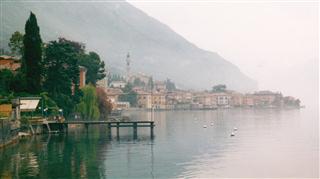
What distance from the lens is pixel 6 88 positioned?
233 feet

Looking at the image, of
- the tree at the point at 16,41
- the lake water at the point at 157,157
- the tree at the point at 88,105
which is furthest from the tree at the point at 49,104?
the tree at the point at 16,41

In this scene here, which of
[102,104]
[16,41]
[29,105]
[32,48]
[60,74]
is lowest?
[29,105]

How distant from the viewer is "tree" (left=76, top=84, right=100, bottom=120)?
7962 cm

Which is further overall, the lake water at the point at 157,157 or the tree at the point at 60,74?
the tree at the point at 60,74

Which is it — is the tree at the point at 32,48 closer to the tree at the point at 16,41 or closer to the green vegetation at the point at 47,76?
the green vegetation at the point at 47,76

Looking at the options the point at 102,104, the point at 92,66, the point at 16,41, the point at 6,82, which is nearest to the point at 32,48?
the point at 6,82

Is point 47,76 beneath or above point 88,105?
above

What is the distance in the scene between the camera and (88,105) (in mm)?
80812

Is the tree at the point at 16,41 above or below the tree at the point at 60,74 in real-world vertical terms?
above

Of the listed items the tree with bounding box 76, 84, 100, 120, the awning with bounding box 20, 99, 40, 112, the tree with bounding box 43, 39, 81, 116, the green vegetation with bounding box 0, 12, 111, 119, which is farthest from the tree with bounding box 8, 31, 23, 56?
the awning with bounding box 20, 99, 40, 112

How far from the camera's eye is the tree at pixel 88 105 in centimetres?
7962

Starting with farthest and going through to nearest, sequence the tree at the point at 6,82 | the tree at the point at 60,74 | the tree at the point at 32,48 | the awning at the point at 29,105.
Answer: the tree at the point at 60,74
the tree at the point at 6,82
the tree at the point at 32,48
the awning at the point at 29,105

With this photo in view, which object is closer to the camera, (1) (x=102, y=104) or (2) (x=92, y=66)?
(1) (x=102, y=104)

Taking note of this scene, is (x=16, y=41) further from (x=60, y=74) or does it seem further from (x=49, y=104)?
(x=49, y=104)
